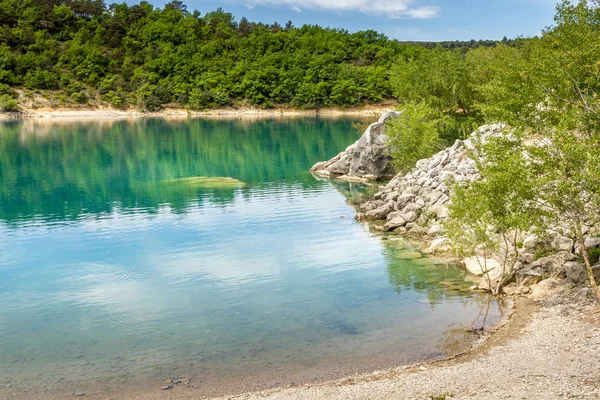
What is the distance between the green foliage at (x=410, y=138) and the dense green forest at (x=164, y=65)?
89.6m

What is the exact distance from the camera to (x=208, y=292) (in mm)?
23766

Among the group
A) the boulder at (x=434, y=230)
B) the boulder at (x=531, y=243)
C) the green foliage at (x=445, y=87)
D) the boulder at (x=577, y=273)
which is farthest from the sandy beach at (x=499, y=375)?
the green foliage at (x=445, y=87)

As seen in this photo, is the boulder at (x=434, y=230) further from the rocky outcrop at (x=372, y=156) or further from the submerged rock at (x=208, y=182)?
the submerged rock at (x=208, y=182)

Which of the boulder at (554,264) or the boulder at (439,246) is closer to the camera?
the boulder at (554,264)

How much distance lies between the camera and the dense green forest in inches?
5881

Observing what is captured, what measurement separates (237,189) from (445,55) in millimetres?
29990

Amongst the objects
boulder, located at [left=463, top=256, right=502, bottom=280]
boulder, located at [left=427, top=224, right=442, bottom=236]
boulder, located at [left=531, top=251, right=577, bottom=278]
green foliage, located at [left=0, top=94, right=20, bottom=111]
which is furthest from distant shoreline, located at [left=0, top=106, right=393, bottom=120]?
boulder, located at [left=531, top=251, right=577, bottom=278]

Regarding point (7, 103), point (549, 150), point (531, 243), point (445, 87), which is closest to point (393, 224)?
point (531, 243)

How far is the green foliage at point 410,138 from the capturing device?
48.2 metres

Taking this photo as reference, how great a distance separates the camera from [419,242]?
30.8 metres

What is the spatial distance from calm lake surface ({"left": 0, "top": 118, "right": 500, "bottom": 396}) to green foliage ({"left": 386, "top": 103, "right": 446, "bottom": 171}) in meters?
4.28

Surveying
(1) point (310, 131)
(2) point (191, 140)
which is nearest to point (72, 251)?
(2) point (191, 140)

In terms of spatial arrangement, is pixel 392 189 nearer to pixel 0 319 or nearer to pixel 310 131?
pixel 0 319

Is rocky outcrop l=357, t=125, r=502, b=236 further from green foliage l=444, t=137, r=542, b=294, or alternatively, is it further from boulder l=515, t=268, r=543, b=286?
boulder l=515, t=268, r=543, b=286
